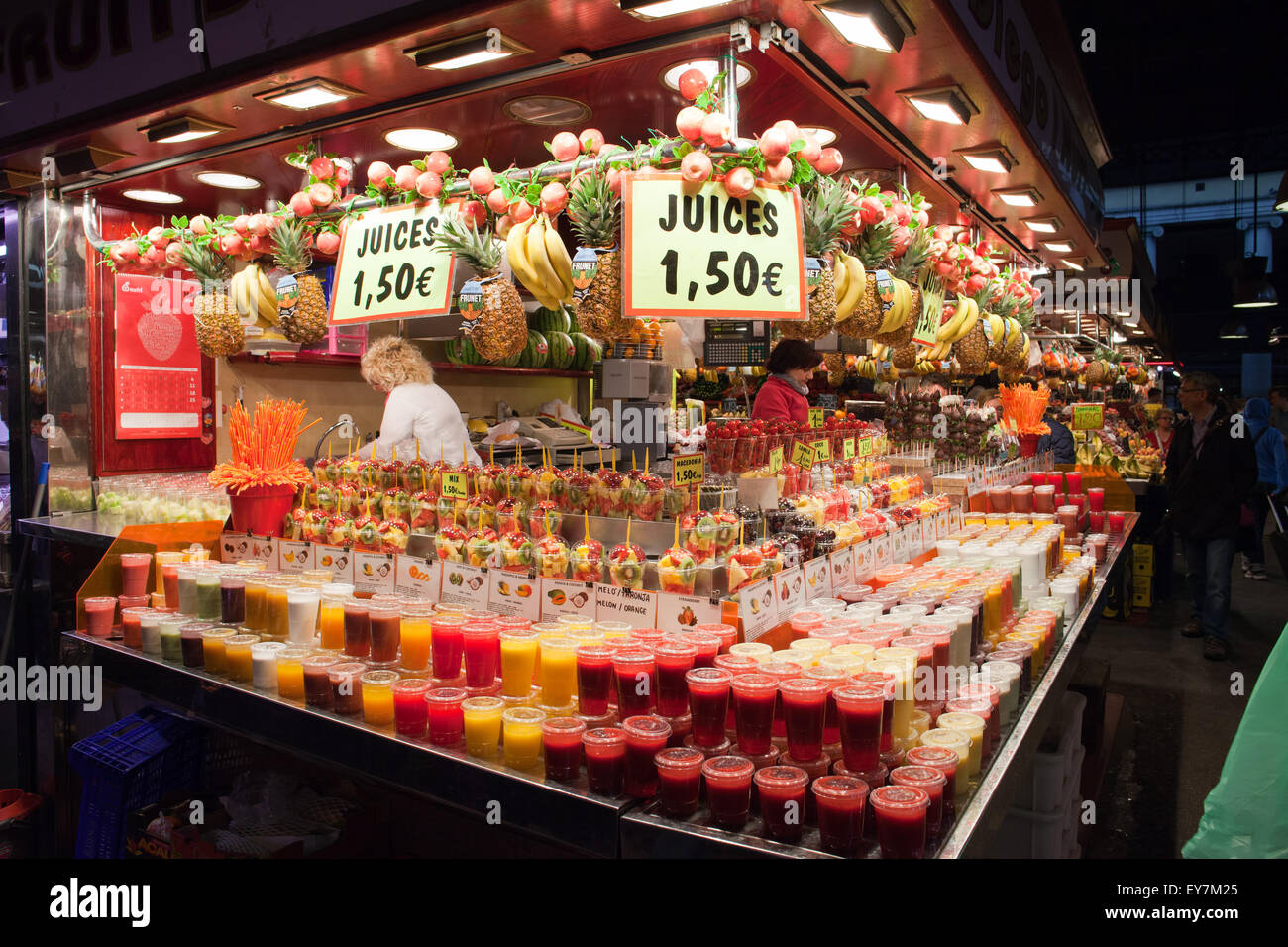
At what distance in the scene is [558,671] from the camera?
6.13ft

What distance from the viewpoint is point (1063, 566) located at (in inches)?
143

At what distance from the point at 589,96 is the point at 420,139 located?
827mm

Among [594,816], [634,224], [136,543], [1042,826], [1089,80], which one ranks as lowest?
[1042,826]

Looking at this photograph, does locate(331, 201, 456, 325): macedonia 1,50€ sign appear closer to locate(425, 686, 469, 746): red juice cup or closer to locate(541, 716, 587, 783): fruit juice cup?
locate(425, 686, 469, 746): red juice cup

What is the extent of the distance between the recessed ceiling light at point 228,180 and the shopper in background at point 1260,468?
28.2 ft

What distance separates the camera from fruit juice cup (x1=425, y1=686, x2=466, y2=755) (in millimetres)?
1878

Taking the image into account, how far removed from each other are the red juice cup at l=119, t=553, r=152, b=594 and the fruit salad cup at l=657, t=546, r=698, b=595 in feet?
6.55

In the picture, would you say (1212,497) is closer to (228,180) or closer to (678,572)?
(678,572)

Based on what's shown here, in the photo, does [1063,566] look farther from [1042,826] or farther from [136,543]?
[136,543]

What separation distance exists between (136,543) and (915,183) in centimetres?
376

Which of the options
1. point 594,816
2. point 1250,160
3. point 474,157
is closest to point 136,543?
point 474,157

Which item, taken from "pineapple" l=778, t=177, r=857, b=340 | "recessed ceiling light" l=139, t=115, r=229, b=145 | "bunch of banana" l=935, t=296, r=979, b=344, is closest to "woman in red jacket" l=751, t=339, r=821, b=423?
"bunch of banana" l=935, t=296, r=979, b=344

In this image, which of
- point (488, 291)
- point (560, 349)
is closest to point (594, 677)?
point (488, 291)

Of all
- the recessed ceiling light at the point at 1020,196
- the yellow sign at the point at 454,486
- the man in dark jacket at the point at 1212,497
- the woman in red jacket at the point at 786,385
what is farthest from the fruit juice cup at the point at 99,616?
the man in dark jacket at the point at 1212,497
